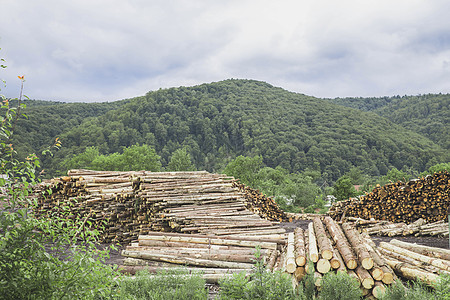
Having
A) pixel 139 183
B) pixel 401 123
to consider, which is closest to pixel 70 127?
pixel 139 183

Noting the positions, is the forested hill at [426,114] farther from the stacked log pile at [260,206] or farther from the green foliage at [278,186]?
the stacked log pile at [260,206]

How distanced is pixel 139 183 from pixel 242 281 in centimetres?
809

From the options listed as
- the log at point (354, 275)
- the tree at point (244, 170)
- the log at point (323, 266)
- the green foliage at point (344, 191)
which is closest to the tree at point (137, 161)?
the tree at point (244, 170)

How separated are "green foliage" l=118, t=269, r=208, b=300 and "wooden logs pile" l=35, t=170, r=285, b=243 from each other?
3.98 metres

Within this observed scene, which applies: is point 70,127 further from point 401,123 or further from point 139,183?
point 401,123

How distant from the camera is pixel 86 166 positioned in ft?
117

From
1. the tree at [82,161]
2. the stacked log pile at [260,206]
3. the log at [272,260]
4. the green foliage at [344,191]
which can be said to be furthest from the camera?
the tree at [82,161]

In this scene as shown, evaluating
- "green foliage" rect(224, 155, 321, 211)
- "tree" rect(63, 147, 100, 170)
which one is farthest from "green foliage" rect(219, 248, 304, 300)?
"tree" rect(63, 147, 100, 170)

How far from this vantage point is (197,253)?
6.99m

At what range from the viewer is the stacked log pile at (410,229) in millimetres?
9771

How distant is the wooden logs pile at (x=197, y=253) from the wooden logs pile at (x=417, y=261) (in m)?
2.35

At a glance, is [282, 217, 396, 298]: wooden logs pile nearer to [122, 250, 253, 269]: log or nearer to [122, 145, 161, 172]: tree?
[122, 250, 253, 269]: log

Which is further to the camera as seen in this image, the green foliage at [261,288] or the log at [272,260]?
the log at [272,260]

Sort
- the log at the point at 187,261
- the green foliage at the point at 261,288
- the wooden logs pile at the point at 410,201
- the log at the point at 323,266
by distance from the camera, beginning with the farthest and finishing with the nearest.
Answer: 1. the wooden logs pile at the point at 410,201
2. the log at the point at 187,261
3. the log at the point at 323,266
4. the green foliage at the point at 261,288
